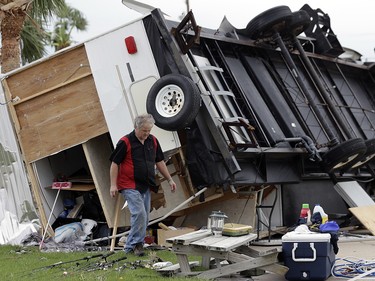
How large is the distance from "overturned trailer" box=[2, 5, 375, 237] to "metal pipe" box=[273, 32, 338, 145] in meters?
0.02

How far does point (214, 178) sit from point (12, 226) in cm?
332

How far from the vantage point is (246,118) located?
32.6 feet

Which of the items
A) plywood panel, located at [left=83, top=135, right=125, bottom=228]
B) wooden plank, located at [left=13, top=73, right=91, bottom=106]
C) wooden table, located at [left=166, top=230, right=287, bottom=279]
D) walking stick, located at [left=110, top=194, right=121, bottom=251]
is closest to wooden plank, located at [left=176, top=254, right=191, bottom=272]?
wooden table, located at [left=166, top=230, right=287, bottom=279]

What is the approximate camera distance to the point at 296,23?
10734mm

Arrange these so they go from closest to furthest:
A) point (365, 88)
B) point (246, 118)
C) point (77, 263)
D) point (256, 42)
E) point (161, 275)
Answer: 1. point (161, 275)
2. point (77, 263)
3. point (246, 118)
4. point (256, 42)
5. point (365, 88)

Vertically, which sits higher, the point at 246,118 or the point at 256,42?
the point at 256,42

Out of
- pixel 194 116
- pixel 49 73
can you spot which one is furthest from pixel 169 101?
pixel 49 73

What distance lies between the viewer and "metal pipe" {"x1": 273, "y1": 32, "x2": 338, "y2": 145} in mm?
10688

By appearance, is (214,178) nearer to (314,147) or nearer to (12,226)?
(314,147)

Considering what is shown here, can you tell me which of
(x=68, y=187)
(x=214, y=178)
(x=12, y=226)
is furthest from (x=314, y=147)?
(x=12, y=226)

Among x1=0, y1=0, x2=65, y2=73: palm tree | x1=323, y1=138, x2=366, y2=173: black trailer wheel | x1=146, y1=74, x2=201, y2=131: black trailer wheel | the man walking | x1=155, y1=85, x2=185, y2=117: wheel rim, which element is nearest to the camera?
the man walking

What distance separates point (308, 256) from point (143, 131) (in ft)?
8.49

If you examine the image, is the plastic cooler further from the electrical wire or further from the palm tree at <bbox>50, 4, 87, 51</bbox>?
the palm tree at <bbox>50, 4, 87, 51</bbox>

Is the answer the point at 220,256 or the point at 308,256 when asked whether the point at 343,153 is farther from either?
the point at 220,256
